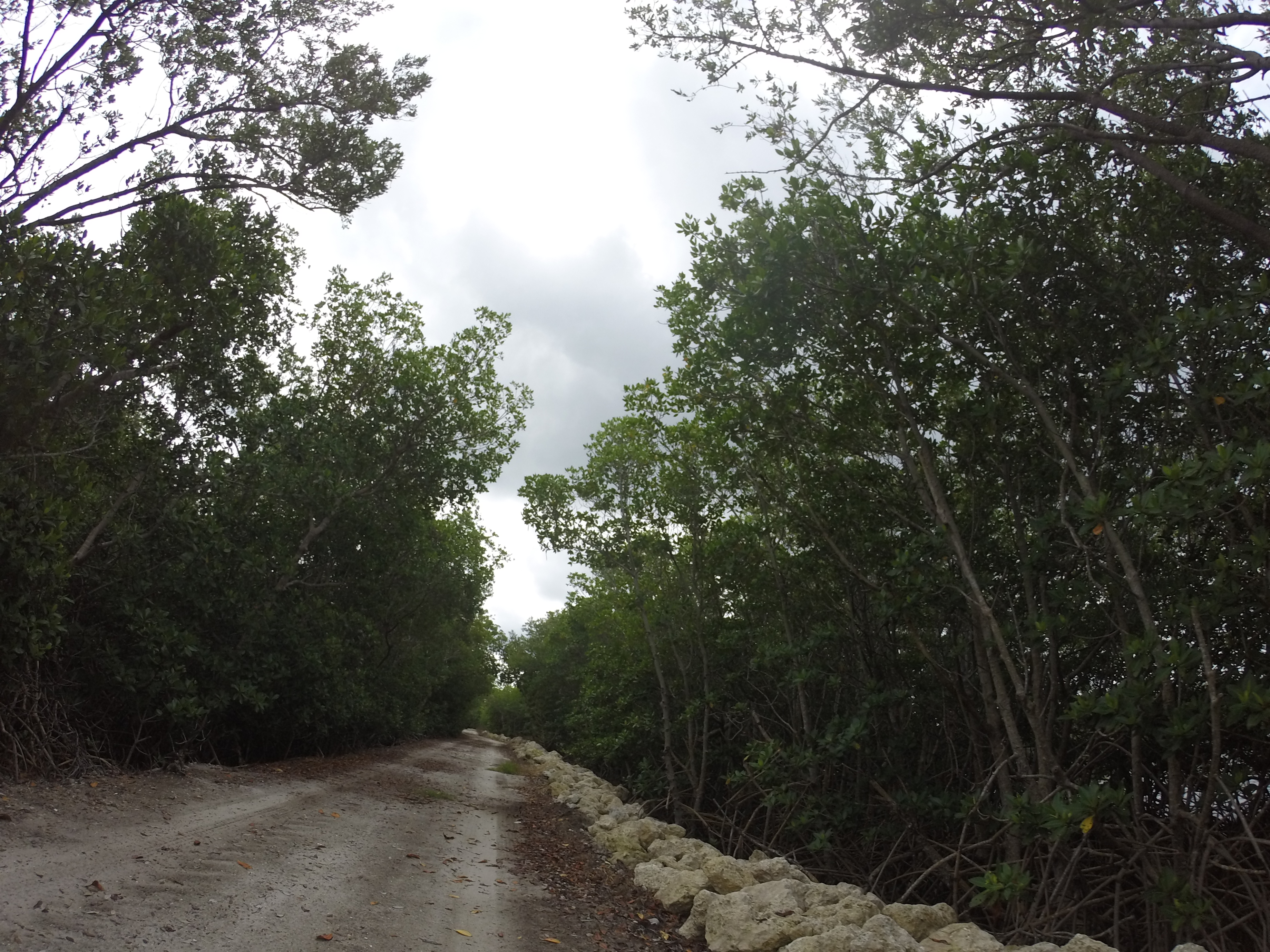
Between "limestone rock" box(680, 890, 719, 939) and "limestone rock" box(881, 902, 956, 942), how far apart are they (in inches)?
55.4

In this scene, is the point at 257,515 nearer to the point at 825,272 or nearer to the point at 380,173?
the point at 380,173

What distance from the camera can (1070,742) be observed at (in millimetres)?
8359

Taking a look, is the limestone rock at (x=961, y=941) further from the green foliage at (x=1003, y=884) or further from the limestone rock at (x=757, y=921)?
the limestone rock at (x=757, y=921)

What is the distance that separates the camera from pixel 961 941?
19.7ft

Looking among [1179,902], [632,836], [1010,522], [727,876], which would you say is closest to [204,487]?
[632,836]

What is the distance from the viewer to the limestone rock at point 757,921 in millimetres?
5836

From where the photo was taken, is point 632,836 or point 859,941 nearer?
point 859,941

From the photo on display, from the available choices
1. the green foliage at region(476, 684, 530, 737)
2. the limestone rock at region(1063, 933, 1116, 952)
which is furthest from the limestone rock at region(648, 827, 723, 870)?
A: the green foliage at region(476, 684, 530, 737)

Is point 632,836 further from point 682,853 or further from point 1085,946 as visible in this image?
point 1085,946

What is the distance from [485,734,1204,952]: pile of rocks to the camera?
17.9ft

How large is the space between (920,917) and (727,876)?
1771mm

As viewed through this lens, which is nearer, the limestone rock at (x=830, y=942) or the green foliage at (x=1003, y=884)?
the limestone rock at (x=830, y=942)

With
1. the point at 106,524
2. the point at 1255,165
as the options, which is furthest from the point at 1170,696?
the point at 106,524

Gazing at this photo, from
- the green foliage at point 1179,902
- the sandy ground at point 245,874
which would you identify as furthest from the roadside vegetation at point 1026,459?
the sandy ground at point 245,874
